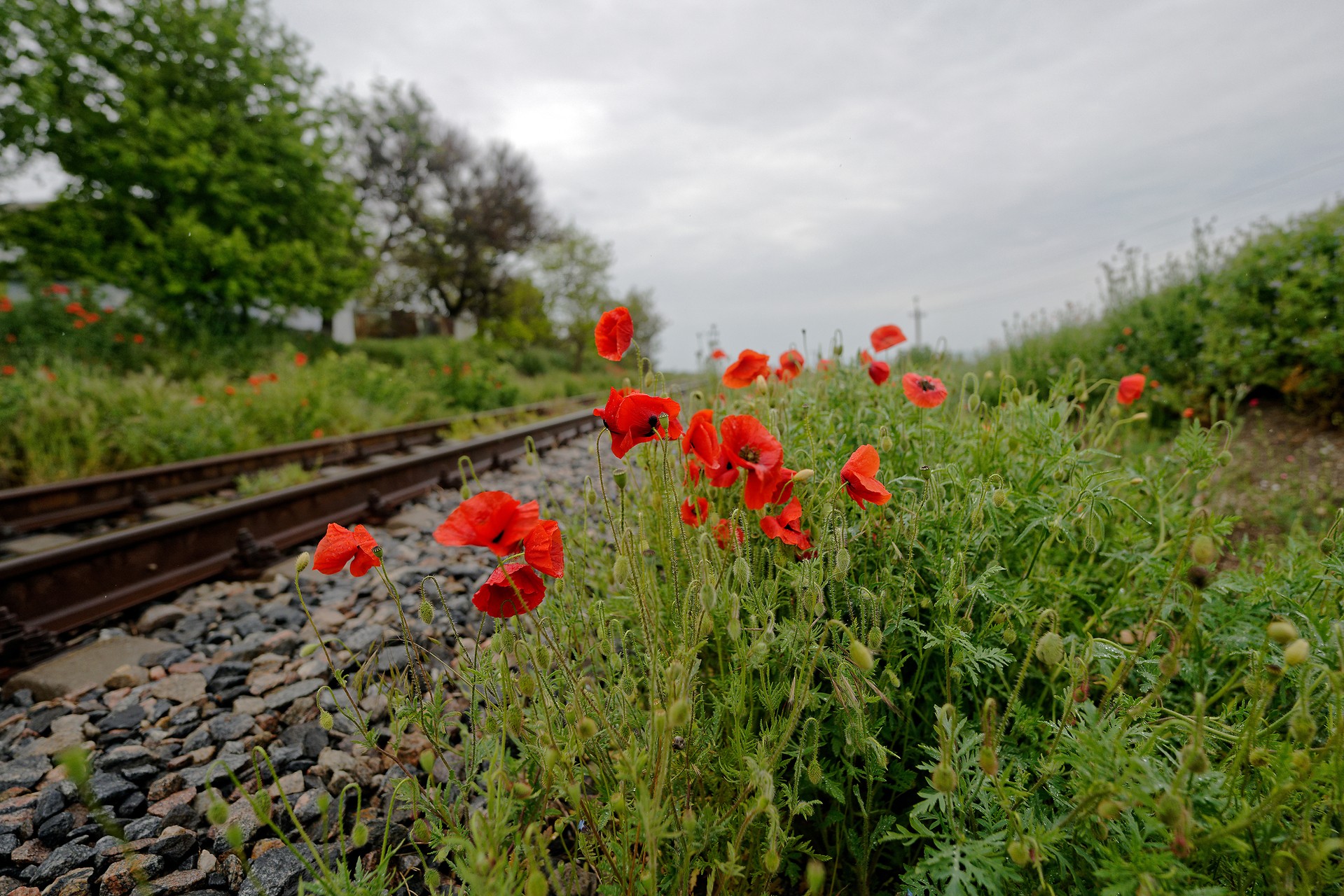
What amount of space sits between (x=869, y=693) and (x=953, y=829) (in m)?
0.40

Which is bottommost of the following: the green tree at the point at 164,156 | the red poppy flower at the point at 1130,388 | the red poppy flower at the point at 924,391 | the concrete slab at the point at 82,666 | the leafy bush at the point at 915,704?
the concrete slab at the point at 82,666

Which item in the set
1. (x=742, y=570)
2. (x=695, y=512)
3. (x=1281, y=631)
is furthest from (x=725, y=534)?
(x=1281, y=631)

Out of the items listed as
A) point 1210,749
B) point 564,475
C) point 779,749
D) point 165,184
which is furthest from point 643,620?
point 165,184

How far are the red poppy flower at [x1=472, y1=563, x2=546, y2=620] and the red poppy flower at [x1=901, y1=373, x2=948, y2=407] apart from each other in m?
1.21

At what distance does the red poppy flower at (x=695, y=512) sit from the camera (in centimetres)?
151

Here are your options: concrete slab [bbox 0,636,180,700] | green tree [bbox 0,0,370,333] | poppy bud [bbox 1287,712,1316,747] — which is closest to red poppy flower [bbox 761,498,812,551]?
poppy bud [bbox 1287,712,1316,747]

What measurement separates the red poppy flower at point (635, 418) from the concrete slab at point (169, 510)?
4826 mm

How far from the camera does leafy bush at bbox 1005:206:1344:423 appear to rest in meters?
4.79

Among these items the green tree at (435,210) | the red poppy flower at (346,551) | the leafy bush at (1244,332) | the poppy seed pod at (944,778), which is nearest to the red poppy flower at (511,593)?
the red poppy flower at (346,551)

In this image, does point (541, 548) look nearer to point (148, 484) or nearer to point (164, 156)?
point (148, 484)

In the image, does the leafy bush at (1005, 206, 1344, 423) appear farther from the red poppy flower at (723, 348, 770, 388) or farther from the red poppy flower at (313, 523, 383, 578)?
the red poppy flower at (313, 523, 383, 578)

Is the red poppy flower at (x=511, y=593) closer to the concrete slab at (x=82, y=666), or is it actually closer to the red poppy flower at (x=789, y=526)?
the red poppy flower at (x=789, y=526)

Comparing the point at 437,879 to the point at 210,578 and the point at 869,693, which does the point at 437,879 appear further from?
the point at 210,578

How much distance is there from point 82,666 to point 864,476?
3.14 meters
